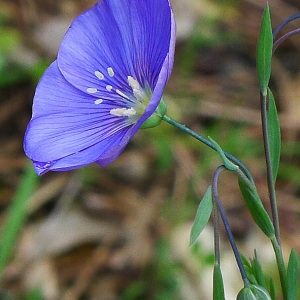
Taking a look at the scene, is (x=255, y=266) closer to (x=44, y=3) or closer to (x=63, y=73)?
(x=63, y=73)

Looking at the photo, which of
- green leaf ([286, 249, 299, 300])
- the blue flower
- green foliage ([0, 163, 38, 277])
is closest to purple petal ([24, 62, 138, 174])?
the blue flower

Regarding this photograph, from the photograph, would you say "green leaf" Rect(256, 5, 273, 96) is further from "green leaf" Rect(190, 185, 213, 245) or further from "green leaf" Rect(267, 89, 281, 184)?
"green leaf" Rect(190, 185, 213, 245)

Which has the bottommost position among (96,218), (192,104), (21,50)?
(96,218)

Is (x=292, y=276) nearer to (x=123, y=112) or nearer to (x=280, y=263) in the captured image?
(x=280, y=263)

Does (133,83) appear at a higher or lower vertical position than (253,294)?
higher

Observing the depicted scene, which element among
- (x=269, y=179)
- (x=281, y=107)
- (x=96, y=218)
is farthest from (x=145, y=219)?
(x=269, y=179)

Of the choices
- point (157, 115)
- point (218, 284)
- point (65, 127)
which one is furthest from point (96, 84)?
point (218, 284)
